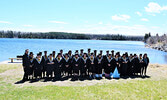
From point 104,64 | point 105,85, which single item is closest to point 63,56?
point 104,64

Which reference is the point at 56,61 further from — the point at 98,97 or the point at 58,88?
the point at 98,97

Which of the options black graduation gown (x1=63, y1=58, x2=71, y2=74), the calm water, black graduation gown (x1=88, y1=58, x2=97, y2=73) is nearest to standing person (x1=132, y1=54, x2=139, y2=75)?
black graduation gown (x1=88, y1=58, x2=97, y2=73)

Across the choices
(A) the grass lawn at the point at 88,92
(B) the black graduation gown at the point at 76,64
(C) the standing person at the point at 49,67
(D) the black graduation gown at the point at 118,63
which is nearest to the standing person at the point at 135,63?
(D) the black graduation gown at the point at 118,63

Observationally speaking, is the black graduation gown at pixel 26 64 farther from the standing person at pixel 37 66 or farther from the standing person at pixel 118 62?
the standing person at pixel 118 62

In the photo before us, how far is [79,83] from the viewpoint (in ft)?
34.0

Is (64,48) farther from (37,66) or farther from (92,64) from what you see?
(37,66)

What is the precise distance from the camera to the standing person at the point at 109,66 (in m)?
12.4

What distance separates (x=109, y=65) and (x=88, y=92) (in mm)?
4274

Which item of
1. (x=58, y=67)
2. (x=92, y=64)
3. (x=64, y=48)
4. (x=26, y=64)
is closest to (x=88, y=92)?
(x=92, y=64)

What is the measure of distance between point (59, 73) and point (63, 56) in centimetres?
129

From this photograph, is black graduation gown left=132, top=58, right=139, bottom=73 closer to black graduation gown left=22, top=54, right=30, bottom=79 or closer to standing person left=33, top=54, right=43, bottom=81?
standing person left=33, top=54, right=43, bottom=81

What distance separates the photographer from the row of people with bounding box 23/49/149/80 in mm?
11547

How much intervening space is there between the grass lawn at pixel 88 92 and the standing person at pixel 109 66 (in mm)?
2545

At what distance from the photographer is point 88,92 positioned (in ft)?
28.2
